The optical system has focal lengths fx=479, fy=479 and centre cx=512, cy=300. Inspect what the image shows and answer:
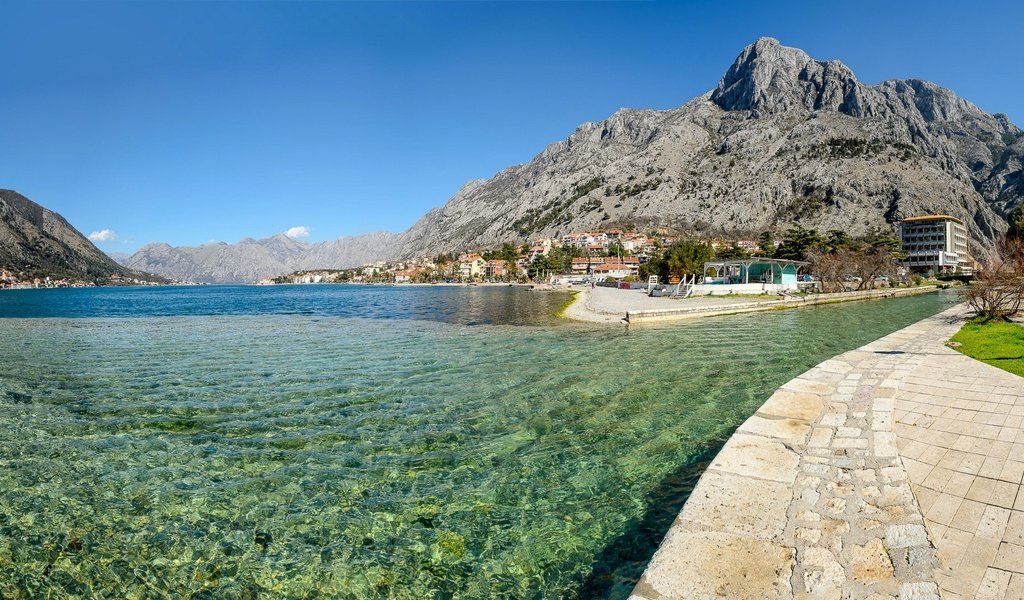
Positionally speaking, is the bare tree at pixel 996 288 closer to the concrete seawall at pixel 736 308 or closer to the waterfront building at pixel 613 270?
the concrete seawall at pixel 736 308

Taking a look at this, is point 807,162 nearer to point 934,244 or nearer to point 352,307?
point 934,244

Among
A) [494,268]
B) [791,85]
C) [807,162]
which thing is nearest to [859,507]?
[494,268]

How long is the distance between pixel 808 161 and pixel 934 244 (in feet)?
136

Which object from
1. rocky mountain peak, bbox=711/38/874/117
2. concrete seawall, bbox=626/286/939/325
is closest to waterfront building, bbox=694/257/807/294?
concrete seawall, bbox=626/286/939/325

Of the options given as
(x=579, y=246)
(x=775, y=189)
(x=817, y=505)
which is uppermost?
(x=775, y=189)

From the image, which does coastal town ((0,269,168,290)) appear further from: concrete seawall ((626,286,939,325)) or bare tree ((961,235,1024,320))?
bare tree ((961,235,1024,320))

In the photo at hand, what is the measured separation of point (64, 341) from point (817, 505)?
28544 millimetres

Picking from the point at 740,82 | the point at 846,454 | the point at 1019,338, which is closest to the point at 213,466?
the point at 846,454

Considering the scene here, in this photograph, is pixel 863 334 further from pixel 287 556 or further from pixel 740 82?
pixel 740 82

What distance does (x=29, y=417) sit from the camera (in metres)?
9.05

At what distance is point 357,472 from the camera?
245 inches

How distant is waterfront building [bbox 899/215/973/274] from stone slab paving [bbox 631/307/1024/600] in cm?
12928

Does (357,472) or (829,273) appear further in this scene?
(829,273)

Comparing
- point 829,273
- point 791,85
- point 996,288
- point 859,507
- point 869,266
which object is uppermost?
point 791,85
